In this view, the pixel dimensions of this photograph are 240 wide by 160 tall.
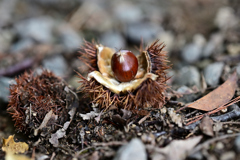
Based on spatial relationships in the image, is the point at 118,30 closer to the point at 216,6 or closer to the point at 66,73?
the point at 66,73

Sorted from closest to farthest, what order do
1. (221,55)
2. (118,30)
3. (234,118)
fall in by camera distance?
1. (234,118)
2. (221,55)
3. (118,30)

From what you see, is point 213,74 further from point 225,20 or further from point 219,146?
point 225,20

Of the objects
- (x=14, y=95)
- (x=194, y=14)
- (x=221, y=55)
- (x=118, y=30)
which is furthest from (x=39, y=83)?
(x=194, y=14)

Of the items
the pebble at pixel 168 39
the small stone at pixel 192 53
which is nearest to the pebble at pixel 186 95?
the small stone at pixel 192 53

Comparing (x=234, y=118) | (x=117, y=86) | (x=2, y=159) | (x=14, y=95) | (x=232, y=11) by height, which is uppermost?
(x=232, y=11)

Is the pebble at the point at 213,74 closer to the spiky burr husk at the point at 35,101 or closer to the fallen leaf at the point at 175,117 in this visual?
the fallen leaf at the point at 175,117

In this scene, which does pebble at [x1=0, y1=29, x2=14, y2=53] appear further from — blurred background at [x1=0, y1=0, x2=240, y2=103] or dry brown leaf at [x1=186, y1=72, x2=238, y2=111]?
dry brown leaf at [x1=186, y1=72, x2=238, y2=111]

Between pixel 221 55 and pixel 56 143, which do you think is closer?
pixel 56 143

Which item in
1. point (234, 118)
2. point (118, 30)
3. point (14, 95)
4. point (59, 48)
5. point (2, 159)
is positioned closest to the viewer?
Result: point (2, 159)
